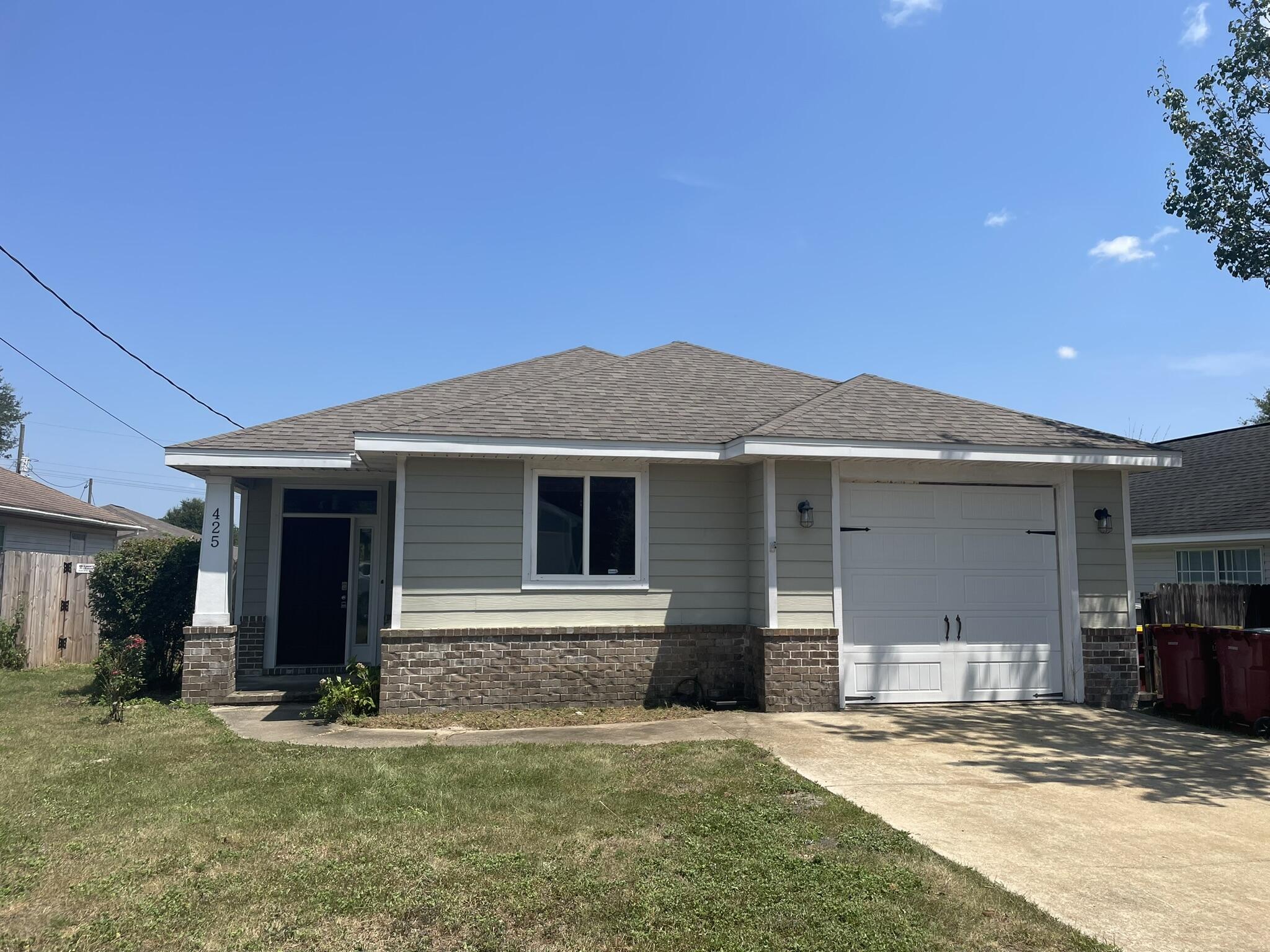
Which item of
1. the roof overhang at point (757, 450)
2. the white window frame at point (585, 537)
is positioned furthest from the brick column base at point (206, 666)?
the white window frame at point (585, 537)

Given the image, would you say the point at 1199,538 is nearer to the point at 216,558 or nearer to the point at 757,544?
the point at 757,544

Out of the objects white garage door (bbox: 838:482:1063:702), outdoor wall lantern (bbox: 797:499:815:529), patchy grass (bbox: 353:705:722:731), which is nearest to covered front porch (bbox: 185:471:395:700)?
patchy grass (bbox: 353:705:722:731)

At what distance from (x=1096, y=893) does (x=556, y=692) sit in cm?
608

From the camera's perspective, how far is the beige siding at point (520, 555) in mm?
9203

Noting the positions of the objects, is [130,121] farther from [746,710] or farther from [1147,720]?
[1147,720]

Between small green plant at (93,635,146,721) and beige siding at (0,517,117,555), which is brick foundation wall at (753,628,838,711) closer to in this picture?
small green plant at (93,635,146,721)

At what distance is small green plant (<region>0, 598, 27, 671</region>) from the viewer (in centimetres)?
1391

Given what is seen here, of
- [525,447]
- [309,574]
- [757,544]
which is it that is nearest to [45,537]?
[309,574]

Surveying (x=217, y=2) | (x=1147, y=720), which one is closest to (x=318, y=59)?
(x=217, y=2)

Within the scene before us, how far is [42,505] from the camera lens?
17.8 m

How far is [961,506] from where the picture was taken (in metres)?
9.84

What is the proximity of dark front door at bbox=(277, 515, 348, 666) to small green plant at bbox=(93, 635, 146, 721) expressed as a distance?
184 centimetres

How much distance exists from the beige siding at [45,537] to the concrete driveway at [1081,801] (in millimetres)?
16929

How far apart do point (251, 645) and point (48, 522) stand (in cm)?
1099
